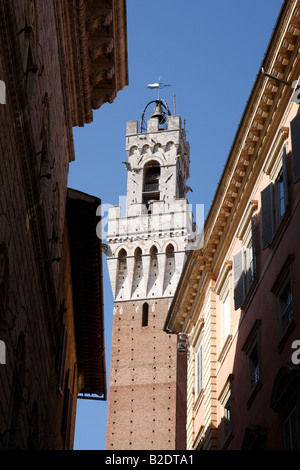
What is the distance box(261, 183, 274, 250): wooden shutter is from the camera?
16.2m

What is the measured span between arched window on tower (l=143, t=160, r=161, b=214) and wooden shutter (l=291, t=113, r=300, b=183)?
1977 inches

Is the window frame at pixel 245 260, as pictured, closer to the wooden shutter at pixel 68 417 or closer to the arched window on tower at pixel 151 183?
the wooden shutter at pixel 68 417

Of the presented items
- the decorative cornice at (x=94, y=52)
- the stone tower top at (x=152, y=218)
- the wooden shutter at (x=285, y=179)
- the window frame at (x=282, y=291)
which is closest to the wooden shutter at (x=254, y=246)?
the window frame at (x=282, y=291)

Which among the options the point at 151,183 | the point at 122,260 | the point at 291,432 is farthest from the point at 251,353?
the point at 151,183

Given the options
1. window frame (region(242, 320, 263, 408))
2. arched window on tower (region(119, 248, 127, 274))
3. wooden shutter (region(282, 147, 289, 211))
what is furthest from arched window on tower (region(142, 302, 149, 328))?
wooden shutter (region(282, 147, 289, 211))

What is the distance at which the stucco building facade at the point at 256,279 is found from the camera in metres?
14.4

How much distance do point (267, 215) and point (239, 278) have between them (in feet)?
7.36

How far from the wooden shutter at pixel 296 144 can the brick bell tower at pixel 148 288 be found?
37.0 m

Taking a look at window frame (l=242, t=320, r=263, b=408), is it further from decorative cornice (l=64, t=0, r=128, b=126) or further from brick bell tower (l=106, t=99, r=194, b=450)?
brick bell tower (l=106, t=99, r=194, b=450)

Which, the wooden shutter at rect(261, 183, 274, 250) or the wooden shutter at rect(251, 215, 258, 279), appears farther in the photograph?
the wooden shutter at rect(251, 215, 258, 279)

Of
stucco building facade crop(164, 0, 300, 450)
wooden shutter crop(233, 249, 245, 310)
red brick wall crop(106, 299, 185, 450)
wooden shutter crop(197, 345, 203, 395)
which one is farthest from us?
red brick wall crop(106, 299, 185, 450)

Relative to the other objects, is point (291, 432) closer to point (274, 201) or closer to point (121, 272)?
point (274, 201)

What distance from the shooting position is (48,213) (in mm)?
16109
